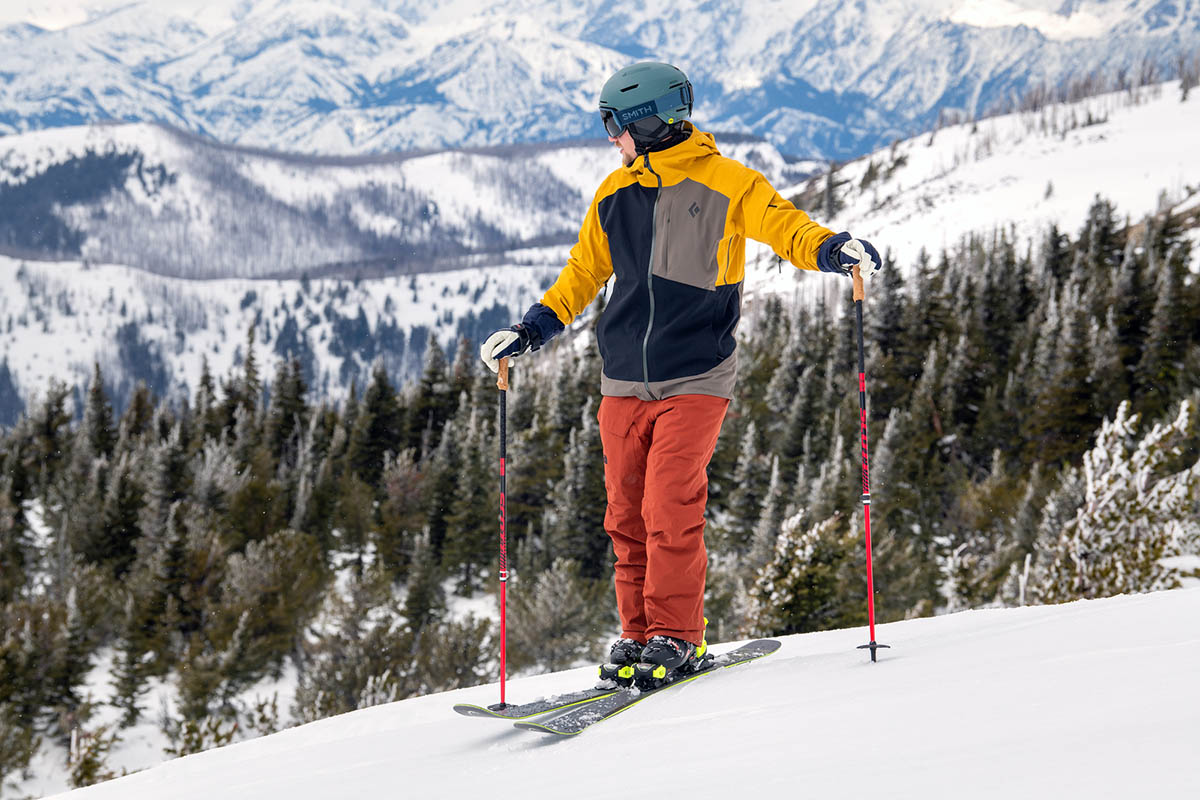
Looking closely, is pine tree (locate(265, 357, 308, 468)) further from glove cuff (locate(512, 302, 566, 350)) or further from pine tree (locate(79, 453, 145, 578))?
glove cuff (locate(512, 302, 566, 350))

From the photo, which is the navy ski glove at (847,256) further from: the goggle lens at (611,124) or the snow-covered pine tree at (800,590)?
the snow-covered pine tree at (800,590)

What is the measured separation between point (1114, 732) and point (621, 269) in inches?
118

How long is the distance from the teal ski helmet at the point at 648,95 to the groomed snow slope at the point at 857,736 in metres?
2.62

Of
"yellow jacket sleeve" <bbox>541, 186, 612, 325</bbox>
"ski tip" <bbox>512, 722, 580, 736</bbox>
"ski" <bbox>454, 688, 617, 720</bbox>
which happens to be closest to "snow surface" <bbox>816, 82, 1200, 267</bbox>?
"yellow jacket sleeve" <bbox>541, 186, 612, 325</bbox>

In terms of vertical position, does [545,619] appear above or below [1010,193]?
below

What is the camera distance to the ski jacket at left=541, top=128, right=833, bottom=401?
4.37m

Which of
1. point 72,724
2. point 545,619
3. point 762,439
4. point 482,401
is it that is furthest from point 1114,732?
point 482,401

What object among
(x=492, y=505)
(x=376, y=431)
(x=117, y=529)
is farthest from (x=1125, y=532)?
(x=376, y=431)

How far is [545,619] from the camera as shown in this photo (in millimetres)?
31047

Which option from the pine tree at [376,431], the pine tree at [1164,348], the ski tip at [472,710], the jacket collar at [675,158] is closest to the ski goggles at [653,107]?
the jacket collar at [675,158]

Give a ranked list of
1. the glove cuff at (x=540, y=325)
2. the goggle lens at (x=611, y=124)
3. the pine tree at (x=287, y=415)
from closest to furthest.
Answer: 1. the goggle lens at (x=611, y=124)
2. the glove cuff at (x=540, y=325)
3. the pine tree at (x=287, y=415)

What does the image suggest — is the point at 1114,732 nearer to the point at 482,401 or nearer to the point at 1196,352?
the point at 1196,352

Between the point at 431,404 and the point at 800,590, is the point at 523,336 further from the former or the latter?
the point at 431,404

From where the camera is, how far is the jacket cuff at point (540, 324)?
15.6ft
